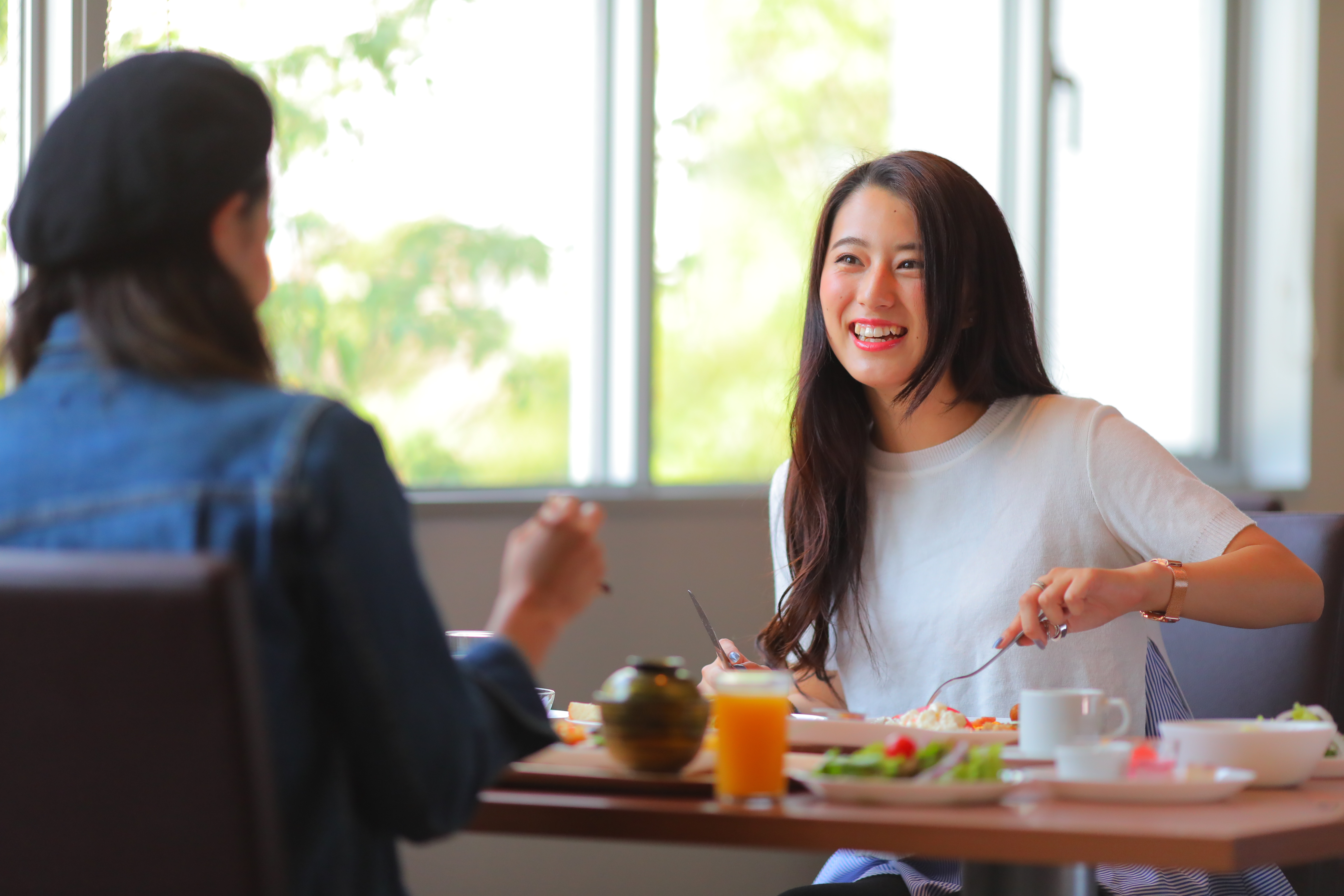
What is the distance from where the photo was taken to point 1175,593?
1.73 meters

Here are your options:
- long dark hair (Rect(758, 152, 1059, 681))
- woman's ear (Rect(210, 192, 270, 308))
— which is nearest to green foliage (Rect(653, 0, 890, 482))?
long dark hair (Rect(758, 152, 1059, 681))

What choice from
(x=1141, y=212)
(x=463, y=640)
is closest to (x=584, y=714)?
(x=463, y=640)

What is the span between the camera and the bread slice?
1.61 meters

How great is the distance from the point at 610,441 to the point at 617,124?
0.69 m

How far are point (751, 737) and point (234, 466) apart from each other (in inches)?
18.2

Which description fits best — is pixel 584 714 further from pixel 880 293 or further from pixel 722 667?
pixel 880 293

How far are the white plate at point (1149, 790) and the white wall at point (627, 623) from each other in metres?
1.62

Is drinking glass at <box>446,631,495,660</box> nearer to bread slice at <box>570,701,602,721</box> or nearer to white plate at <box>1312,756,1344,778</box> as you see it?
bread slice at <box>570,701,602,721</box>

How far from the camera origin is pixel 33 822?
2.85 ft

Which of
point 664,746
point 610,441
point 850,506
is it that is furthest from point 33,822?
point 610,441

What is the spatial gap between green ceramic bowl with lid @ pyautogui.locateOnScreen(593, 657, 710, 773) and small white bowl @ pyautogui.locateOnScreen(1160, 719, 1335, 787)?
0.44m

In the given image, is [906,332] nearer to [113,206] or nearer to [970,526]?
[970,526]

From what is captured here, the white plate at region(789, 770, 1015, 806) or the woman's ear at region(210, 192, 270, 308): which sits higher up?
the woman's ear at region(210, 192, 270, 308)

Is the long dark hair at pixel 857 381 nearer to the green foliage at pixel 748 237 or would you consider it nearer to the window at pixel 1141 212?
the green foliage at pixel 748 237
